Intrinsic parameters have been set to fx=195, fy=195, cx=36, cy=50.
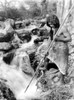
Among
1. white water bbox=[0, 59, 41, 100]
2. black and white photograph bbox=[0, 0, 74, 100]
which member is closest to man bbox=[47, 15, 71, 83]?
black and white photograph bbox=[0, 0, 74, 100]

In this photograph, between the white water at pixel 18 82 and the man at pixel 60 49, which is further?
the man at pixel 60 49

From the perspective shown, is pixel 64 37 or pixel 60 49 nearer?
pixel 60 49

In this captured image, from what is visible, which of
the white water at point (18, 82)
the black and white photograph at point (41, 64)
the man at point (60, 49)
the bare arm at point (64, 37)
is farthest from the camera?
the bare arm at point (64, 37)

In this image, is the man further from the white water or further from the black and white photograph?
the white water

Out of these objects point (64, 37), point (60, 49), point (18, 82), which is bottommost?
point (18, 82)

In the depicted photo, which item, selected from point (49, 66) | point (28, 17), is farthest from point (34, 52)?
point (28, 17)

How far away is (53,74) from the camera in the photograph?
4.81 meters

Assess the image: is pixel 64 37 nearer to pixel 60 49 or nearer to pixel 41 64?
pixel 60 49

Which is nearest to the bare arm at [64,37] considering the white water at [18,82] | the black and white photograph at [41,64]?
the black and white photograph at [41,64]

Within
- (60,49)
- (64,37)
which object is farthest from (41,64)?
(64,37)

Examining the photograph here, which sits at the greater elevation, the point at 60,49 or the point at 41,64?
the point at 60,49

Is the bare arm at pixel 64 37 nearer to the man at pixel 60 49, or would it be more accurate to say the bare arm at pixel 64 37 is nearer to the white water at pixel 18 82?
the man at pixel 60 49

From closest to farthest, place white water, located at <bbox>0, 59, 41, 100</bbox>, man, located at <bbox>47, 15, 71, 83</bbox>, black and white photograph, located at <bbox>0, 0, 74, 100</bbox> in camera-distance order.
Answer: black and white photograph, located at <bbox>0, 0, 74, 100</bbox> → white water, located at <bbox>0, 59, 41, 100</bbox> → man, located at <bbox>47, 15, 71, 83</bbox>

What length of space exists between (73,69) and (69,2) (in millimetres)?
2824
